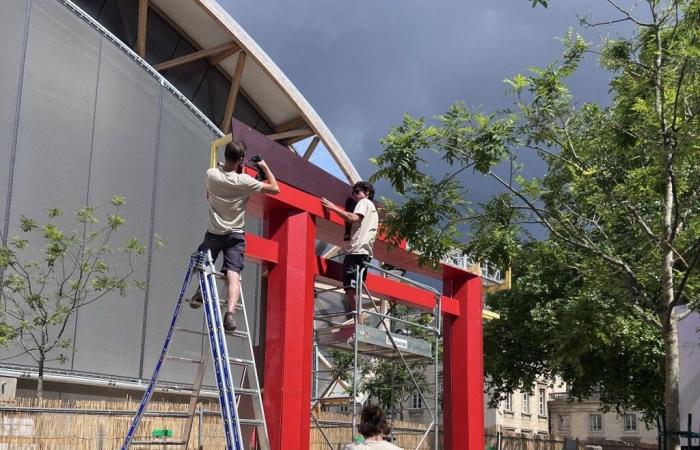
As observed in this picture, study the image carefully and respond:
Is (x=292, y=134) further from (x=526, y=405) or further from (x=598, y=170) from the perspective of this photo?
(x=526, y=405)

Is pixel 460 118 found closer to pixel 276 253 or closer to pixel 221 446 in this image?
pixel 276 253

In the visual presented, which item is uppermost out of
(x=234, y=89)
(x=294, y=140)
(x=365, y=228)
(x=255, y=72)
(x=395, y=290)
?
(x=255, y=72)

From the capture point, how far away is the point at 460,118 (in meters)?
10.8

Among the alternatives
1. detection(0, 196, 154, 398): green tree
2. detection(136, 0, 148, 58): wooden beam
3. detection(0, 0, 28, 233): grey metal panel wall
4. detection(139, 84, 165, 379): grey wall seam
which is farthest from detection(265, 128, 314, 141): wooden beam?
detection(0, 0, 28, 233): grey metal panel wall

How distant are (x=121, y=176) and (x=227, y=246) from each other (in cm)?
1284

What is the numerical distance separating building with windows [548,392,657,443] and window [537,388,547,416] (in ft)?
2.00

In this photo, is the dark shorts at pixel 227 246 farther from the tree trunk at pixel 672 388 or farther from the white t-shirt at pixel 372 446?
the tree trunk at pixel 672 388

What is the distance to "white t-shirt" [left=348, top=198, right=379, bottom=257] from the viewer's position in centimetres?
1079

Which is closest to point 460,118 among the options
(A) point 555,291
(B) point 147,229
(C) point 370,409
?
(C) point 370,409

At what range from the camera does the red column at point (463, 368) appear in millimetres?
14039

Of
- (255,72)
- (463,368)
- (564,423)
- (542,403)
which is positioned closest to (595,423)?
(564,423)

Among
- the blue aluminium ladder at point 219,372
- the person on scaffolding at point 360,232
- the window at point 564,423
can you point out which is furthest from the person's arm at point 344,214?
the window at point 564,423

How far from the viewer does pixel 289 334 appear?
10.4 m

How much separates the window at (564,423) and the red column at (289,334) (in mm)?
68652
